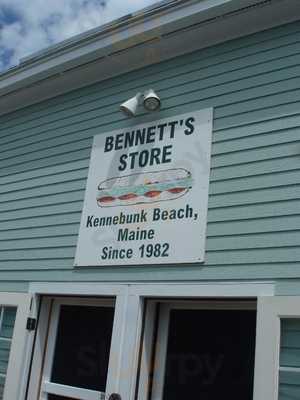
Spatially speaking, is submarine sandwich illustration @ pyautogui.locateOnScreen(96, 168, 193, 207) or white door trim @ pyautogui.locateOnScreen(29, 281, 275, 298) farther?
submarine sandwich illustration @ pyautogui.locateOnScreen(96, 168, 193, 207)

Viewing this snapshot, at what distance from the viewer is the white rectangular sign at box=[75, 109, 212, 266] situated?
13.7 ft

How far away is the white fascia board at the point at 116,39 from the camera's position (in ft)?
14.5

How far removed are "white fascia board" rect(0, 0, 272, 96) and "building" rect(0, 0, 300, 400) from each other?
1cm

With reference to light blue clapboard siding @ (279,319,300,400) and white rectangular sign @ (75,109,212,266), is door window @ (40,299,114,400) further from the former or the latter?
light blue clapboard siding @ (279,319,300,400)

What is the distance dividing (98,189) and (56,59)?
1502mm

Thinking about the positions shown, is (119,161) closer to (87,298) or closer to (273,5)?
(87,298)

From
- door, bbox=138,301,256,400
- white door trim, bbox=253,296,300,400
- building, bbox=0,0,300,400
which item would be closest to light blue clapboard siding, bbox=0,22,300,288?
building, bbox=0,0,300,400

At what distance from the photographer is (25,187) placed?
558 centimetres

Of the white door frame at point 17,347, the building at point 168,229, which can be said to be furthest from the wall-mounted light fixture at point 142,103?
the white door frame at point 17,347

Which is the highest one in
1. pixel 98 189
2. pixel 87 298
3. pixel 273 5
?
pixel 273 5

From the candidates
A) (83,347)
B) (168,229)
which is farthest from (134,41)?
(83,347)

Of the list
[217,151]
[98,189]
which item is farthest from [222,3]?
[98,189]

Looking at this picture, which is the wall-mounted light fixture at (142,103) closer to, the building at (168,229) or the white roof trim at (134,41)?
the building at (168,229)

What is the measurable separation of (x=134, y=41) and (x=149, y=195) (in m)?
1.43
